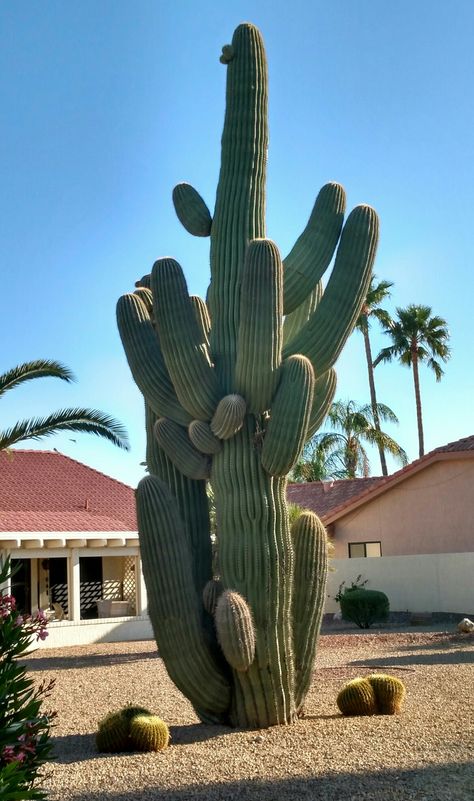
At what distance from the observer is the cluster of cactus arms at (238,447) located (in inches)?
359

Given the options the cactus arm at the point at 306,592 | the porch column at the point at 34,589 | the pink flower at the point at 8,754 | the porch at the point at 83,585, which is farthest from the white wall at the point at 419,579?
the pink flower at the point at 8,754

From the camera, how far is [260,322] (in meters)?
9.15

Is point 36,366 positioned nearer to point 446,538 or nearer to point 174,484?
point 174,484

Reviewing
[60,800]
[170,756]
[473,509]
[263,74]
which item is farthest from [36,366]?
[473,509]

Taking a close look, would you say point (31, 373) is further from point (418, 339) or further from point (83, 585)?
point (418, 339)

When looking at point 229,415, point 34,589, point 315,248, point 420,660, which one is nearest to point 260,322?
point 229,415

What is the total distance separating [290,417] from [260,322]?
97cm

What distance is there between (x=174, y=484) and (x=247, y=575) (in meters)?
1.37

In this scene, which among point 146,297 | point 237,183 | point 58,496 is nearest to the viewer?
point 237,183

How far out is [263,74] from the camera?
10.7 meters

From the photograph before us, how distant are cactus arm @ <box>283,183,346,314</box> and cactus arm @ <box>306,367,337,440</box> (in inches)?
33.3

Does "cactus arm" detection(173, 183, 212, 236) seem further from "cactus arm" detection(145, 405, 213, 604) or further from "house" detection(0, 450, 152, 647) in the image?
"house" detection(0, 450, 152, 647)

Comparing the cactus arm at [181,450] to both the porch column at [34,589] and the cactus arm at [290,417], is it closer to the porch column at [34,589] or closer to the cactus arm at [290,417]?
the cactus arm at [290,417]

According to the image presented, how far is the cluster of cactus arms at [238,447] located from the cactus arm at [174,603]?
0.01m
